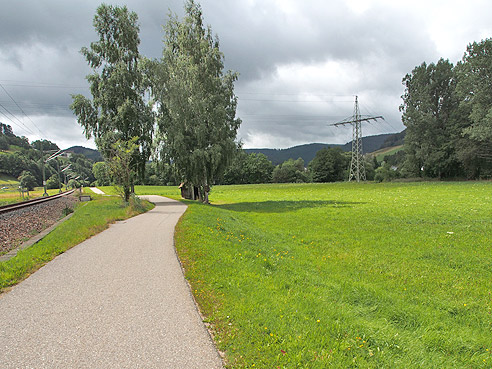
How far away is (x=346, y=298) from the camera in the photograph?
248 inches

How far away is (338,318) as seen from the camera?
4.91m

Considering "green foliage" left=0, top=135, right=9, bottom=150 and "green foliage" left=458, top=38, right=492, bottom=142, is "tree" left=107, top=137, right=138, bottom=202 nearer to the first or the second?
"green foliage" left=458, top=38, right=492, bottom=142

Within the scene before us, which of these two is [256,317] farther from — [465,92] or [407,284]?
[465,92]

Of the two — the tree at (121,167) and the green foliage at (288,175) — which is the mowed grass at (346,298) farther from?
the green foliage at (288,175)

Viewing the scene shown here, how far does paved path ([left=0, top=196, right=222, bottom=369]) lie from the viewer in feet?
11.3

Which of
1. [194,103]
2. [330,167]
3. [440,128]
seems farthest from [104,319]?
[330,167]

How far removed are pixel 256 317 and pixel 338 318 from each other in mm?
1437

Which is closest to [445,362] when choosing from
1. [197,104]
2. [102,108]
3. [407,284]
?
[407,284]

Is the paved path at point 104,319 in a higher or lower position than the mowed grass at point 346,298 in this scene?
higher

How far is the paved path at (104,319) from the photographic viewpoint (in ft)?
11.3

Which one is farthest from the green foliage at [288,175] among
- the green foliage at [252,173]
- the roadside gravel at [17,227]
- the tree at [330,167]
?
the roadside gravel at [17,227]

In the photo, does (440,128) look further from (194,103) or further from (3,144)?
(3,144)

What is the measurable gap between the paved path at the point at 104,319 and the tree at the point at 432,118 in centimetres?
6677

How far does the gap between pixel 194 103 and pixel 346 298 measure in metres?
24.1
